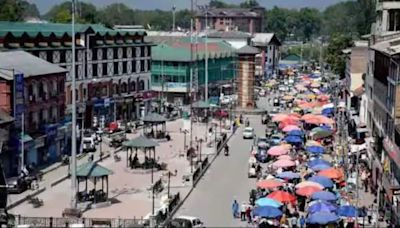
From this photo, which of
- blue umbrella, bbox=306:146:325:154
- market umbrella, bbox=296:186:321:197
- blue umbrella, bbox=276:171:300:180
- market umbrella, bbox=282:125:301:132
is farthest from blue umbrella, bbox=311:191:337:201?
market umbrella, bbox=282:125:301:132

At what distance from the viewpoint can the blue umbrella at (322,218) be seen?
32.9 m

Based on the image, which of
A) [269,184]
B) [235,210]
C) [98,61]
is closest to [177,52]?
[98,61]

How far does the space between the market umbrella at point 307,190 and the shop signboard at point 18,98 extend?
1779 cm

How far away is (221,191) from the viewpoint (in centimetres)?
4372

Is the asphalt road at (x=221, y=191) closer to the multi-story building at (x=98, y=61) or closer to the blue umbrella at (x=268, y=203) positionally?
the blue umbrella at (x=268, y=203)

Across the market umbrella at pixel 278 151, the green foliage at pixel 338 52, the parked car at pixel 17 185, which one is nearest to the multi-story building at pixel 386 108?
the market umbrella at pixel 278 151

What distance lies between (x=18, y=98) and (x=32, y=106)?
3069 millimetres

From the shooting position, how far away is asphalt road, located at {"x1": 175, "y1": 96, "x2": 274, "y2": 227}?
3699 centimetres

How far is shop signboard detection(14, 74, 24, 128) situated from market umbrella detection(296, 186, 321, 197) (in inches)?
700

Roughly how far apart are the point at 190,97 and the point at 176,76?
4.52 m

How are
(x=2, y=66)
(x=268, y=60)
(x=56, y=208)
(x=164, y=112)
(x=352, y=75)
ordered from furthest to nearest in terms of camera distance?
(x=268, y=60) < (x=164, y=112) < (x=352, y=75) < (x=2, y=66) < (x=56, y=208)

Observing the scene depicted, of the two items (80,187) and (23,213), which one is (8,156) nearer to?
(80,187)

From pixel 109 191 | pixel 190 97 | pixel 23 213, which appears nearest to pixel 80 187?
pixel 109 191

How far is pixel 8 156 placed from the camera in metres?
44.6
